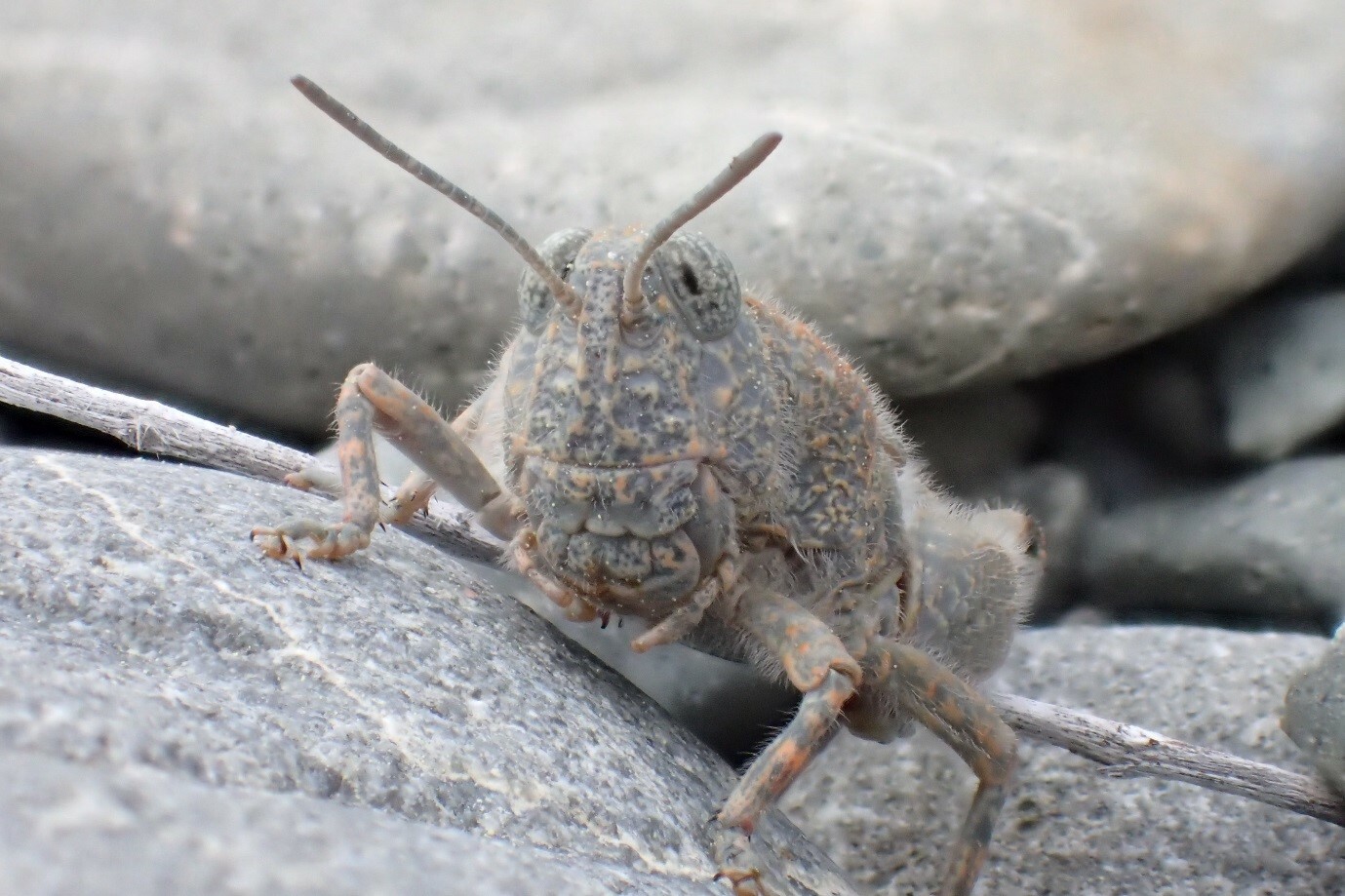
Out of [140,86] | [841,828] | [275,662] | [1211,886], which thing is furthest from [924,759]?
[140,86]

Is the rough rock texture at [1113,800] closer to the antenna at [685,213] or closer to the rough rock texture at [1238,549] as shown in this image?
the rough rock texture at [1238,549]

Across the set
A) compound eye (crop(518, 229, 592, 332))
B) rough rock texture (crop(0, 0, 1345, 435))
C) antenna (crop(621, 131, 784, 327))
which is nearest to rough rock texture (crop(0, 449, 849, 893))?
compound eye (crop(518, 229, 592, 332))

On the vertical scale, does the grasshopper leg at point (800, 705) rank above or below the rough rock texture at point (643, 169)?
below

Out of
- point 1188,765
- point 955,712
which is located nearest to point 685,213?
point 955,712

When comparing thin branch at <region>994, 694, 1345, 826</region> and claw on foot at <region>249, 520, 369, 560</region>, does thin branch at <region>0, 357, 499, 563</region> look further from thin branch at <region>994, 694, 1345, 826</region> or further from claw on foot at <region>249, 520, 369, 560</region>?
thin branch at <region>994, 694, 1345, 826</region>

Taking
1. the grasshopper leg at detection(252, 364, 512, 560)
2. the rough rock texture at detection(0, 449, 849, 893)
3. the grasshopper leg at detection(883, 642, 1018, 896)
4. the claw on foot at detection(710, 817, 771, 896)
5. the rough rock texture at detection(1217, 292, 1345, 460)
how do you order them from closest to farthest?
1. the rough rock texture at detection(0, 449, 849, 893)
2. the claw on foot at detection(710, 817, 771, 896)
3. the grasshopper leg at detection(252, 364, 512, 560)
4. the grasshopper leg at detection(883, 642, 1018, 896)
5. the rough rock texture at detection(1217, 292, 1345, 460)

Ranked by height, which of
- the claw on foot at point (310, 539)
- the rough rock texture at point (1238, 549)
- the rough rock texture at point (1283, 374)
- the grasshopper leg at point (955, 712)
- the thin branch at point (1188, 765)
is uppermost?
the rough rock texture at point (1283, 374)

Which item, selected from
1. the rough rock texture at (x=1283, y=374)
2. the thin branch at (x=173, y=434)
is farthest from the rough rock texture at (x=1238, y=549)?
the thin branch at (x=173, y=434)
